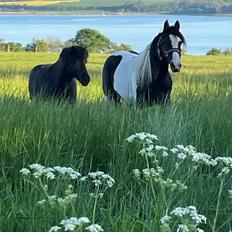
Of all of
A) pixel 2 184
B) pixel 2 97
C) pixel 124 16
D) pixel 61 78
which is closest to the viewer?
pixel 2 184

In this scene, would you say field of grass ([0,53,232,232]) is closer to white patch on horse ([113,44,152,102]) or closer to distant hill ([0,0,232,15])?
white patch on horse ([113,44,152,102])

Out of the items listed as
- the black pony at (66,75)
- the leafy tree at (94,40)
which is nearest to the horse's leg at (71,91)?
the black pony at (66,75)

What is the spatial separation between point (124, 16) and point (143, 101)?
16953 cm

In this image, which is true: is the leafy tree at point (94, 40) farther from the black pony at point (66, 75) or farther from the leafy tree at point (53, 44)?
the black pony at point (66, 75)

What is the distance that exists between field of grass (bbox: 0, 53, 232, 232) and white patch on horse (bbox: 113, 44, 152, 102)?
6.92ft

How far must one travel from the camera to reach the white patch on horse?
9516mm

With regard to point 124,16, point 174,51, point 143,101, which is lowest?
point 124,16

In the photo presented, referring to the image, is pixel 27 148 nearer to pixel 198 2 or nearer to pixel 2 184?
pixel 2 184

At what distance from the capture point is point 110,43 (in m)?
61.8

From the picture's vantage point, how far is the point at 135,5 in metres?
133

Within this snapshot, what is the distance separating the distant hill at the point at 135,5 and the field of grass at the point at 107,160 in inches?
3763

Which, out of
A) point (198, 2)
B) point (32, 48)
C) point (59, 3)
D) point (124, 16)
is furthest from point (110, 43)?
point (124, 16)

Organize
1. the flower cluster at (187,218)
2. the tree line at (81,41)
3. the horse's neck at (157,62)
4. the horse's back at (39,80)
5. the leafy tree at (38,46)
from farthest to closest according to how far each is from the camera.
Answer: the leafy tree at (38,46)
the tree line at (81,41)
the horse's back at (39,80)
the horse's neck at (157,62)
the flower cluster at (187,218)

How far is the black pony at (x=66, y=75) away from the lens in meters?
10.4
